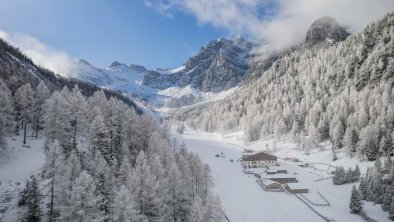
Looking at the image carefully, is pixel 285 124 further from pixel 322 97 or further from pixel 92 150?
pixel 92 150

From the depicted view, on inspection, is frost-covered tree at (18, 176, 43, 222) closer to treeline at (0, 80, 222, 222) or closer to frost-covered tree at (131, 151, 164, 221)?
treeline at (0, 80, 222, 222)

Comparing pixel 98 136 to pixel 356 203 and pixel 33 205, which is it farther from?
pixel 356 203

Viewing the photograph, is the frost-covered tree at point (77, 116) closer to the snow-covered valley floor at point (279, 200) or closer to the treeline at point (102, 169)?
the treeline at point (102, 169)

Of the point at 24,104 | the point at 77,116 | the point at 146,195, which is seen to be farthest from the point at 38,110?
the point at 146,195

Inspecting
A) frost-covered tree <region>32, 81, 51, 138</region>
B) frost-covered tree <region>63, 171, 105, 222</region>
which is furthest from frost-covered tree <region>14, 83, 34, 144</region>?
frost-covered tree <region>63, 171, 105, 222</region>

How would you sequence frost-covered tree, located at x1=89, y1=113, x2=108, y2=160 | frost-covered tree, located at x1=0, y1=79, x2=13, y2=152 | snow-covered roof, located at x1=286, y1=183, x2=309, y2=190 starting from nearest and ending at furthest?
frost-covered tree, located at x1=0, y1=79, x2=13, y2=152 → frost-covered tree, located at x1=89, y1=113, x2=108, y2=160 → snow-covered roof, located at x1=286, y1=183, x2=309, y2=190

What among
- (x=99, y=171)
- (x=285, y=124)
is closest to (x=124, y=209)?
(x=99, y=171)

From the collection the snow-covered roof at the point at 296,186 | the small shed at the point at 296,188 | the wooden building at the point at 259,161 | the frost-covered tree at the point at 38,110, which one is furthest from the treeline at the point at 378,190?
the frost-covered tree at the point at 38,110
